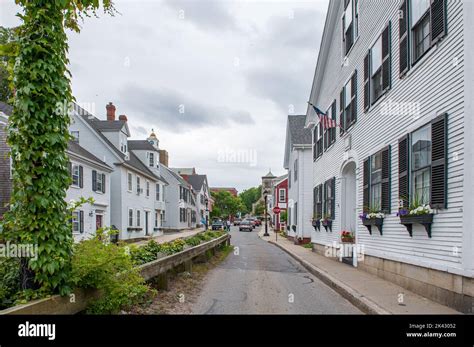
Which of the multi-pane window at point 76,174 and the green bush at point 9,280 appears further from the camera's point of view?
the multi-pane window at point 76,174

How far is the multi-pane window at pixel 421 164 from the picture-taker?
8305mm

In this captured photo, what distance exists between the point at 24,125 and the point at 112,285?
222 cm

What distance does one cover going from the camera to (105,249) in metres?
5.33

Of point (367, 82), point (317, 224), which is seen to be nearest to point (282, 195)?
point (317, 224)

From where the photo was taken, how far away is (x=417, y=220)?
8.38m

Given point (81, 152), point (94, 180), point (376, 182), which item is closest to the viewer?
point (376, 182)

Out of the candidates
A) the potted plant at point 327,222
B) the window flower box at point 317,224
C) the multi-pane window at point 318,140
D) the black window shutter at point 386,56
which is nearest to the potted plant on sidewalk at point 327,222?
the potted plant at point 327,222

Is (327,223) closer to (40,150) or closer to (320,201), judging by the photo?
(320,201)

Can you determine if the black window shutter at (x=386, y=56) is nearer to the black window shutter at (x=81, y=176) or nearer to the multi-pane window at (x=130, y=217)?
the black window shutter at (x=81, y=176)

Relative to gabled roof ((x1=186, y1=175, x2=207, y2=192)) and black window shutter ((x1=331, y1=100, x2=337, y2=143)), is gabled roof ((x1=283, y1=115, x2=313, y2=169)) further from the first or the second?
gabled roof ((x1=186, y1=175, x2=207, y2=192))

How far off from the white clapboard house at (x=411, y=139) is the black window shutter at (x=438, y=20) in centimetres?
2

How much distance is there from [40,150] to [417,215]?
6.88 m
